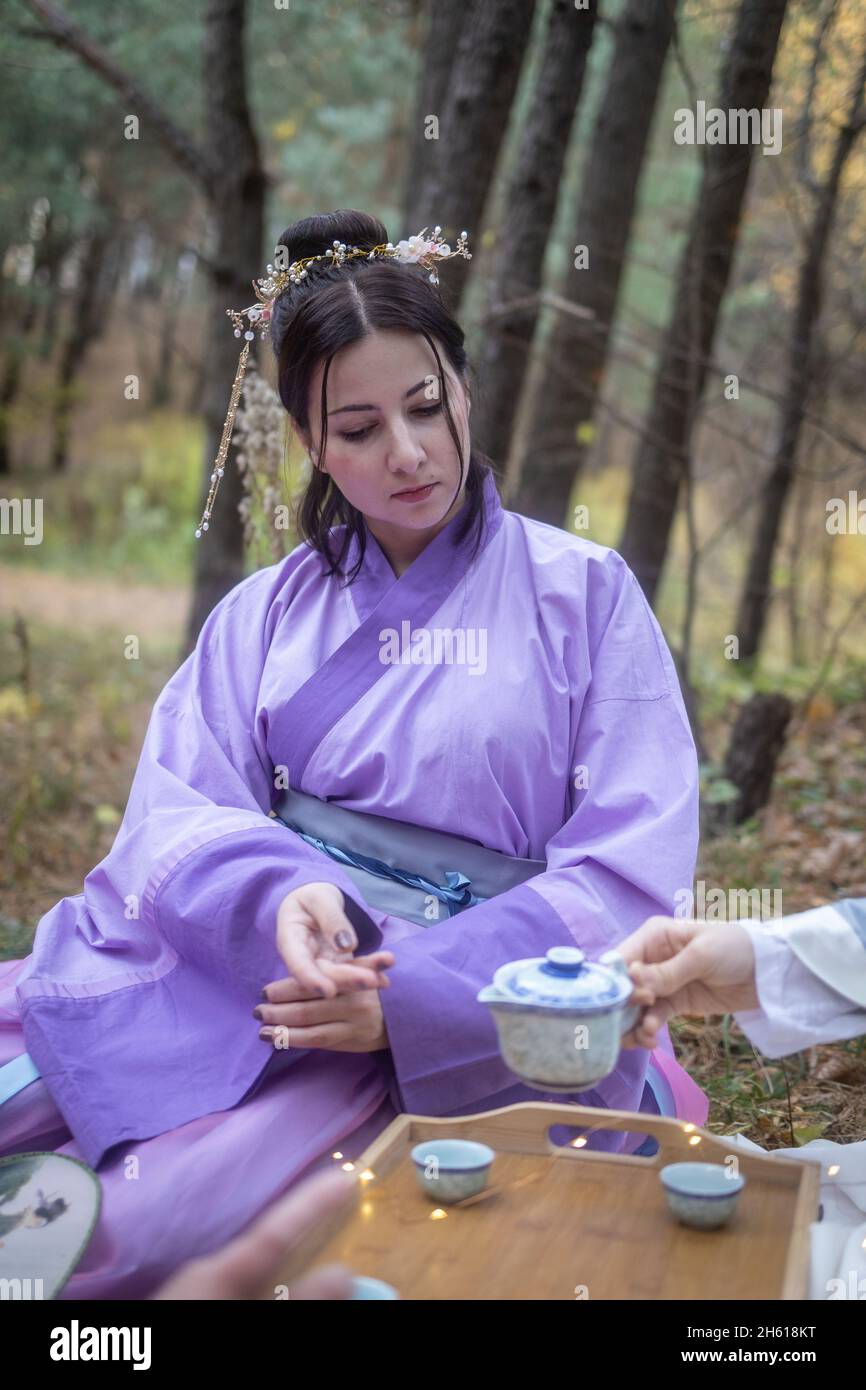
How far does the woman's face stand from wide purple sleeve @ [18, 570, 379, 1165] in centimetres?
48

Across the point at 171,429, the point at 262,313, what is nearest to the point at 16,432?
the point at 171,429

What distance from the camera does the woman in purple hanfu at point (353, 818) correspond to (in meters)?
1.99

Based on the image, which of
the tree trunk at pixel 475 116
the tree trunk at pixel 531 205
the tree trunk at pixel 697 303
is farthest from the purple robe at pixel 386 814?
the tree trunk at pixel 697 303

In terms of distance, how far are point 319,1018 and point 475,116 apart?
165 inches

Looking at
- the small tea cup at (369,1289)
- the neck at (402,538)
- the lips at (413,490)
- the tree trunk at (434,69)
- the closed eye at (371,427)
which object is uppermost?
the tree trunk at (434,69)

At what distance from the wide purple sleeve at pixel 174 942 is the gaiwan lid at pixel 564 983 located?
0.47m

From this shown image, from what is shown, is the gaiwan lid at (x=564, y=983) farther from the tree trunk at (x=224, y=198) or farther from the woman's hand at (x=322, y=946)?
the tree trunk at (x=224, y=198)

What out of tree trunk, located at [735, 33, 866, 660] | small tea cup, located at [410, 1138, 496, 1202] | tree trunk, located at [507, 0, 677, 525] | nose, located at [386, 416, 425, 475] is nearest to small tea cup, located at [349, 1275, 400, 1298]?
small tea cup, located at [410, 1138, 496, 1202]

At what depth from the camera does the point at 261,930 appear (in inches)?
84.9

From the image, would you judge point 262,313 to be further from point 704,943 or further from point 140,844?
point 704,943

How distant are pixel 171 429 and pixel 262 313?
21260 millimetres

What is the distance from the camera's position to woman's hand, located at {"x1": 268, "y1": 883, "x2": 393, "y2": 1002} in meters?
1.88

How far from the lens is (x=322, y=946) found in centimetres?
202

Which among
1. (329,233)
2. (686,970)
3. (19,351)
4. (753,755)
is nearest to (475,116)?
(753,755)
